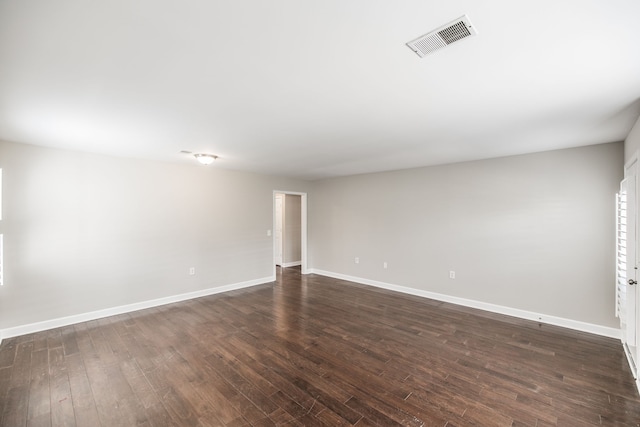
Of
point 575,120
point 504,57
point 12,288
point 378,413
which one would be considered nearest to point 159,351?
point 12,288

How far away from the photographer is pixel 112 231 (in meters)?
4.25

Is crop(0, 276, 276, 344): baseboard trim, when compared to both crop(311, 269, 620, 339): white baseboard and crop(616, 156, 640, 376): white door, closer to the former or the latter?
crop(311, 269, 620, 339): white baseboard

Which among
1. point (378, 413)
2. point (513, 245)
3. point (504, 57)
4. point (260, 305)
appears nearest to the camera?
point (504, 57)

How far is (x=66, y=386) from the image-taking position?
7.99 feet

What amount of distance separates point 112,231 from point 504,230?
6.23 metres

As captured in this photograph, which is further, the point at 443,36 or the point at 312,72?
the point at 312,72

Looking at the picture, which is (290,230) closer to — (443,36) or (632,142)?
(632,142)

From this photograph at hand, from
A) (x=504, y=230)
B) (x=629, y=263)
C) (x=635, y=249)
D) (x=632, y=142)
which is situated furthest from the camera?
(x=504, y=230)

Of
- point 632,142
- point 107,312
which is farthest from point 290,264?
point 632,142

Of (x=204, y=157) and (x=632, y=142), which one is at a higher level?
(x=204, y=157)

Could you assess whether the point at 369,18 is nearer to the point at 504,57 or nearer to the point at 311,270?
the point at 504,57

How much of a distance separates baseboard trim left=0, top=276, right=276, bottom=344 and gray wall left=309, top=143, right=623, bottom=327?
2994mm

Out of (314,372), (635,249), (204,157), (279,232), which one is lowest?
(314,372)

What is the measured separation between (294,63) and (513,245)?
427 cm
